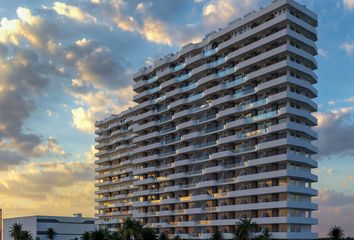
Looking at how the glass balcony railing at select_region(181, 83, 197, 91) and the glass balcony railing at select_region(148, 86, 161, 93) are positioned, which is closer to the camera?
the glass balcony railing at select_region(181, 83, 197, 91)

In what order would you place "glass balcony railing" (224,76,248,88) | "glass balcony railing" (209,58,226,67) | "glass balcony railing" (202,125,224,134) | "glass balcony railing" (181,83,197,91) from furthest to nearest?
1. "glass balcony railing" (181,83,197,91)
2. "glass balcony railing" (209,58,226,67)
3. "glass balcony railing" (202,125,224,134)
4. "glass balcony railing" (224,76,248,88)

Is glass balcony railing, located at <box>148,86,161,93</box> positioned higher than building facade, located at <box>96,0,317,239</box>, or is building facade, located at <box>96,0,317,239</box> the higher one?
glass balcony railing, located at <box>148,86,161,93</box>

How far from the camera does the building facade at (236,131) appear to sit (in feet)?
358

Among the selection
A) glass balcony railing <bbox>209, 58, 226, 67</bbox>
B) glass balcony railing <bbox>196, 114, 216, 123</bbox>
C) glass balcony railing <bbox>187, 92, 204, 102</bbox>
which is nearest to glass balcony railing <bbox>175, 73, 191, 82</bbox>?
glass balcony railing <bbox>187, 92, 204, 102</bbox>

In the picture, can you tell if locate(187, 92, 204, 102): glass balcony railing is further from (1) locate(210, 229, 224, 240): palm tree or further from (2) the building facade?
(1) locate(210, 229, 224, 240): palm tree

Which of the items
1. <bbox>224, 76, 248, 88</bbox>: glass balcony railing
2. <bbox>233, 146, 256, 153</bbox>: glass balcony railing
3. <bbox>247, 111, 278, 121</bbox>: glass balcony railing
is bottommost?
<bbox>233, 146, 256, 153</bbox>: glass balcony railing

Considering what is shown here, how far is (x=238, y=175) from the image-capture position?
120 m

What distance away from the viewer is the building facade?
109000mm

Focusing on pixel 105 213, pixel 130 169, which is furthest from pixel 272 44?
pixel 105 213

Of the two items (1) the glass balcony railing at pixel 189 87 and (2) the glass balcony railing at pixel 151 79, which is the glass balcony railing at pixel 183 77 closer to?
(1) the glass balcony railing at pixel 189 87

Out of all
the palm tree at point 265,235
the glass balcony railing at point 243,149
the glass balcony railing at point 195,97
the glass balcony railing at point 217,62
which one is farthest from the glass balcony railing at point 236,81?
the palm tree at point 265,235

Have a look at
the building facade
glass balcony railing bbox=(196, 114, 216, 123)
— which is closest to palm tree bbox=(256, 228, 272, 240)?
the building facade

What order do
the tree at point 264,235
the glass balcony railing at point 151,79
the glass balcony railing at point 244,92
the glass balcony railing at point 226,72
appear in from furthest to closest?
the glass balcony railing at point 151,79 < the glass balcony railing at point 226,72 < the glass balcony railing at point 244,92 < the tree at point 264,235

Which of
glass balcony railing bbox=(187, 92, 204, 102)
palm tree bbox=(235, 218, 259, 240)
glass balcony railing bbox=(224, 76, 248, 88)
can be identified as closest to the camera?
palm tree bbox=(235, 218, 259, 240)
